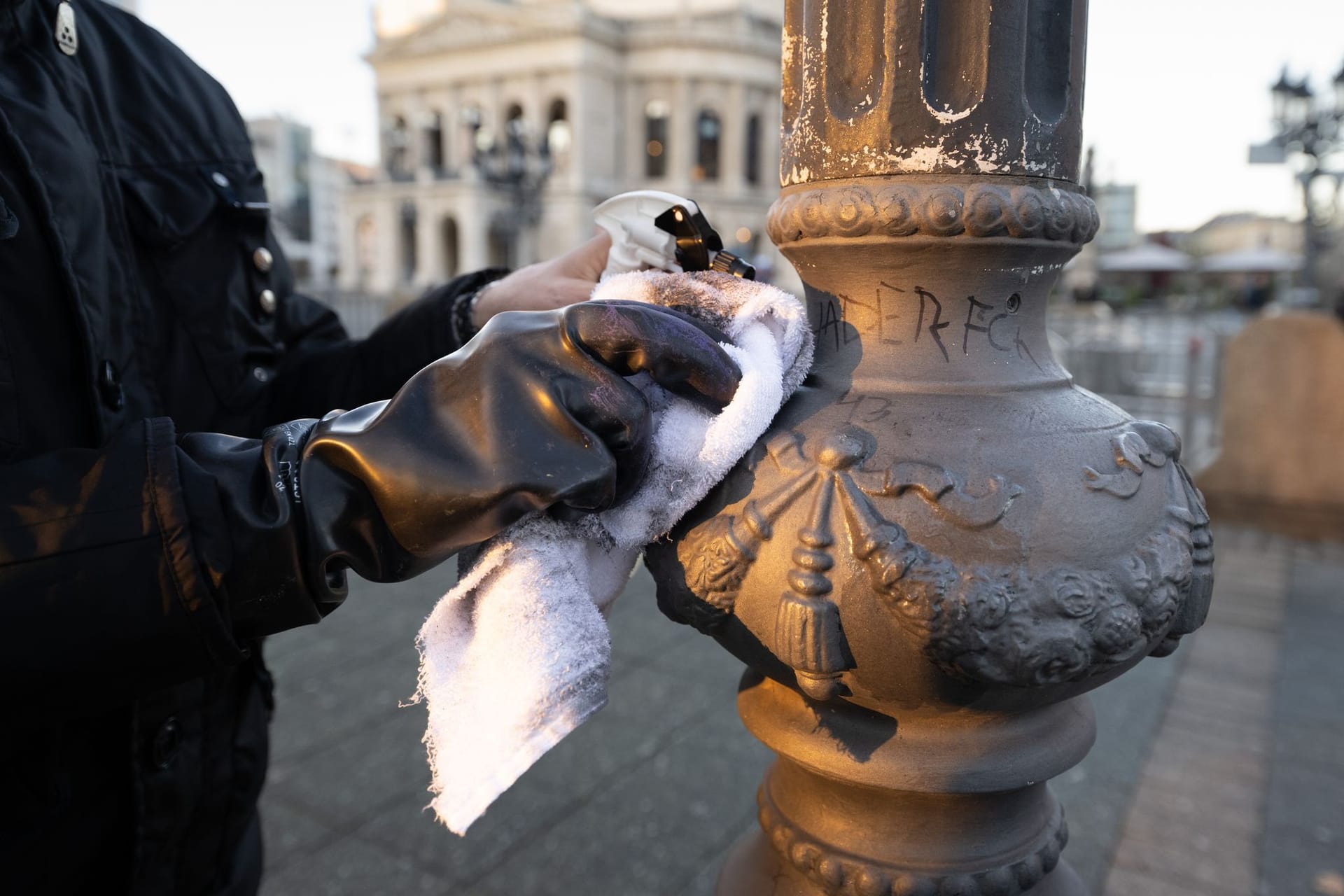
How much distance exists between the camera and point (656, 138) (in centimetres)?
4578

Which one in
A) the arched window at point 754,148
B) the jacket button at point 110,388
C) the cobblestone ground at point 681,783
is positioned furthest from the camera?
the arched window at point 754,148

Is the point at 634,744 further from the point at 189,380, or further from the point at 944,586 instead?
the point at 944,586

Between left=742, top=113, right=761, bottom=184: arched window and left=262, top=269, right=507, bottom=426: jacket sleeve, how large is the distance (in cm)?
4510

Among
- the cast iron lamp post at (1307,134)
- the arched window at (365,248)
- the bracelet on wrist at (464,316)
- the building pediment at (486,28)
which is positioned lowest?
the bracelet on wrist at (464,316)

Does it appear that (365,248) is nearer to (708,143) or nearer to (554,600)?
(708,143)

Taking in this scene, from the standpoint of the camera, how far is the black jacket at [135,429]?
865 mm

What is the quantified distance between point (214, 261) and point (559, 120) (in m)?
46.2

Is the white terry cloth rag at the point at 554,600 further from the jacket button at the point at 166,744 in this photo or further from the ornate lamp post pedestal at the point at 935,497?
the jacket button at the point at 166,744

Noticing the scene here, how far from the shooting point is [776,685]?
124 centimetres

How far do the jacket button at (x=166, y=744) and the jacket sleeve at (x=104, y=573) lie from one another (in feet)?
1.43

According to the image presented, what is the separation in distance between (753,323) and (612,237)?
0.39m

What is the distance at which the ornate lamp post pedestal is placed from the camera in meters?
0.96

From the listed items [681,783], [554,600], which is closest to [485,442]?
[554,600]

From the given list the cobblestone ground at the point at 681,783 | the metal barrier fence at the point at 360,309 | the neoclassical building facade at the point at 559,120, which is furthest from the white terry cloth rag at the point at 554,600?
the neoclassical building facade at the point at 559,120
